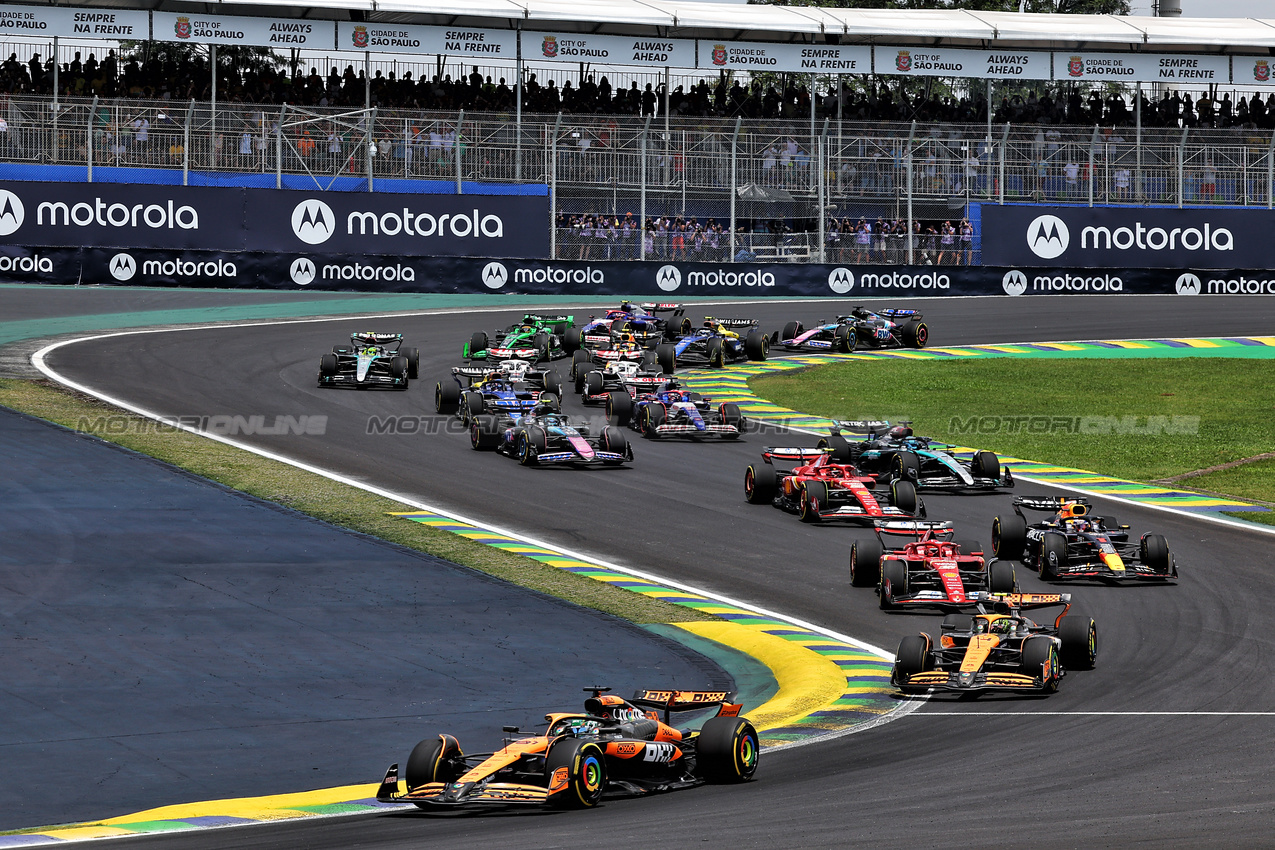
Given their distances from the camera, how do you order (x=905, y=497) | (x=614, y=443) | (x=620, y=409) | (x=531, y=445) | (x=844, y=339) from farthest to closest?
(x=844, y=339) < (x=620, y=409) < (x=531, y=445) < (x=614, y=443) < (x=905, y=497)

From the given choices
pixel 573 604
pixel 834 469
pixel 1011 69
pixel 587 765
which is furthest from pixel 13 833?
pixel 1011 69

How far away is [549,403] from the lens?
24.9m

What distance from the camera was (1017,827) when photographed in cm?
871

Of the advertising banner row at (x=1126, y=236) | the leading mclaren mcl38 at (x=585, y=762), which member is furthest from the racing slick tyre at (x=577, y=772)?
the advertising banner row at (x=1126, y=236)

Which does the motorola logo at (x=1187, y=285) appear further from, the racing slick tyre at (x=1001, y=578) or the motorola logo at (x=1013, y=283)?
the racing slick tyre at (x=1001, y=578)

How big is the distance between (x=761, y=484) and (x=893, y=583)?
505cm

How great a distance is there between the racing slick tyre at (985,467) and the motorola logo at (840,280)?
1952cm

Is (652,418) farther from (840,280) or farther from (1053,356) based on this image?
(840,280)

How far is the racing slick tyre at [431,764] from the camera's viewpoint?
9719 mm

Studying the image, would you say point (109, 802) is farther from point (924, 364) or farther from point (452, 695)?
point (924, 364)

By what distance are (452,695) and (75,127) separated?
3067 centimetres

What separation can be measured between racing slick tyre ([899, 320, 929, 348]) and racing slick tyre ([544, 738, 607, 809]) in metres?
26.8

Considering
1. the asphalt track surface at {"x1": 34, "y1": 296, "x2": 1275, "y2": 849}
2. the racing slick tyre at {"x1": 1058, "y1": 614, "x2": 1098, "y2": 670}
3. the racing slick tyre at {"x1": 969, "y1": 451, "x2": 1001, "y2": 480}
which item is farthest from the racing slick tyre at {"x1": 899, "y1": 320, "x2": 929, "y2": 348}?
the racing slick tyre at {"x1": 1058, "y1": 614, "x2": 1098, "y2": 670}
